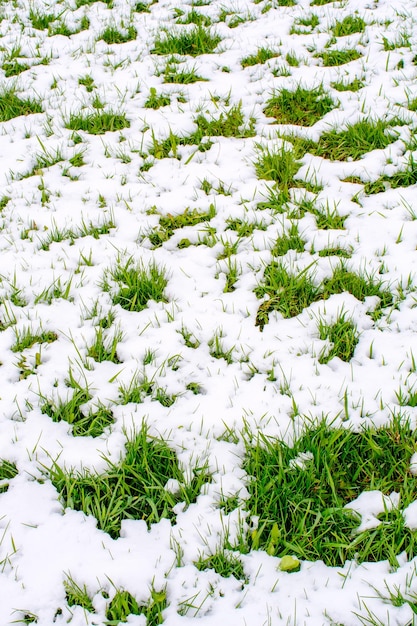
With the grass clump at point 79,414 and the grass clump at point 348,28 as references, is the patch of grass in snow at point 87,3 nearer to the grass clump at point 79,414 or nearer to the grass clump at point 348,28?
the grass clump at point 348,28

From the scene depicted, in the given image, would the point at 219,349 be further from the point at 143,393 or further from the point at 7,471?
the point at 7,471

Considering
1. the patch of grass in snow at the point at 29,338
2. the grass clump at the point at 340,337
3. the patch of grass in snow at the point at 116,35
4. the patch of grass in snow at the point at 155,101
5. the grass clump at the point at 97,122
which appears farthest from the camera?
the patch of grass in snow at the point at 116,35

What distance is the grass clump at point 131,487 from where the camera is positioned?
77.6 inches

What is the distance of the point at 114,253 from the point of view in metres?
3.06

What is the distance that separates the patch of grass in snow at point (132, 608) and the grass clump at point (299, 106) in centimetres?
325

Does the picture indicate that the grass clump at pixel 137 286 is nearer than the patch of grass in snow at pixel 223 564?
No

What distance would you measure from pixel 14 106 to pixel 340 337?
3.35m

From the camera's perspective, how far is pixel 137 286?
111 inches

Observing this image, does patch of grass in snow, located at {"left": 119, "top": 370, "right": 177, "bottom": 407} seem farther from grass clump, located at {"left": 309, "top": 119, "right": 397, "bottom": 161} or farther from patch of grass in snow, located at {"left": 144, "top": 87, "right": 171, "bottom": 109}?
patch of grass in snow, located at {"left": 144, "top": 87, "right": 171, "bottom": 109}

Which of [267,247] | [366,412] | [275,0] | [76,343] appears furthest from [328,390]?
[275,0]

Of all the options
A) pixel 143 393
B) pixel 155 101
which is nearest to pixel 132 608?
pixel 143 393

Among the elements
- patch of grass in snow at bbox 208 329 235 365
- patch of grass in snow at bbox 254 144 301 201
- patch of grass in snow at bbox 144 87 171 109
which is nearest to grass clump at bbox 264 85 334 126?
patch of grass in snow at bbox 254 144 301 201

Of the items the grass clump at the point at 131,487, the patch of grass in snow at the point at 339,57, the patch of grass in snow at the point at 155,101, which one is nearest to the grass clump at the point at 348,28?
the patch of grass in snow at the point at 339,57

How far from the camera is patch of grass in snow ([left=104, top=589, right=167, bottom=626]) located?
1.69 metres
